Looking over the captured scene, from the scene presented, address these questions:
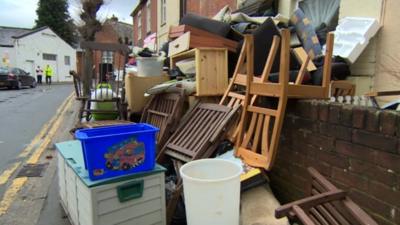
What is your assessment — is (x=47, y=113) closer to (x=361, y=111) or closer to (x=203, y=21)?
(x=203, y=21)

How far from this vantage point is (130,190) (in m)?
2.37

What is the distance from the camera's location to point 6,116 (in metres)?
8.76

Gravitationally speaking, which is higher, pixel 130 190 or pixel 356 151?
pixel 356 151

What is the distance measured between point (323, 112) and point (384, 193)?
74 cm

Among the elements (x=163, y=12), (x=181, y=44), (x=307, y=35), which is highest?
(x=163, y=12)

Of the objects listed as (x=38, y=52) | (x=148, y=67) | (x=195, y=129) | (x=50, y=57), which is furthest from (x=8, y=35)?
(x=195, y=129)

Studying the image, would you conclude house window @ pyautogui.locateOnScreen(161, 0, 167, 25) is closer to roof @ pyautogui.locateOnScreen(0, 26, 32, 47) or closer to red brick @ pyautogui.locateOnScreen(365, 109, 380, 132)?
red brick @ pyautogui.locateOnScreen(365, 109, 380, 132)

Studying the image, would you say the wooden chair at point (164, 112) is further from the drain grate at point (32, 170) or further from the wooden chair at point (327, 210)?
the wooden chair at point (327, 210)

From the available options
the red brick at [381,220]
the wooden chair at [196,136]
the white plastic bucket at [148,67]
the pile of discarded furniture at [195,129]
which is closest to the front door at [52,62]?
the pile of discarded furniture at [195,129]

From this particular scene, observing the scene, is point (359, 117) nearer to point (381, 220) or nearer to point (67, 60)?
point (381, 220)

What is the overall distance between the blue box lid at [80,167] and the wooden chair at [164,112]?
38.5 inches

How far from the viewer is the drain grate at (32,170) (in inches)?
166

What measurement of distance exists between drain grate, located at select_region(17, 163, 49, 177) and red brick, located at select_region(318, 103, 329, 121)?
3.56 meters

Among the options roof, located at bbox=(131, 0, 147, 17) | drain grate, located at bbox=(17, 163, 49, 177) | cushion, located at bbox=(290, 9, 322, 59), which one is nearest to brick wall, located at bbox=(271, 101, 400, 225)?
cushion, located at bbox=(290, 9, 322, 59)
